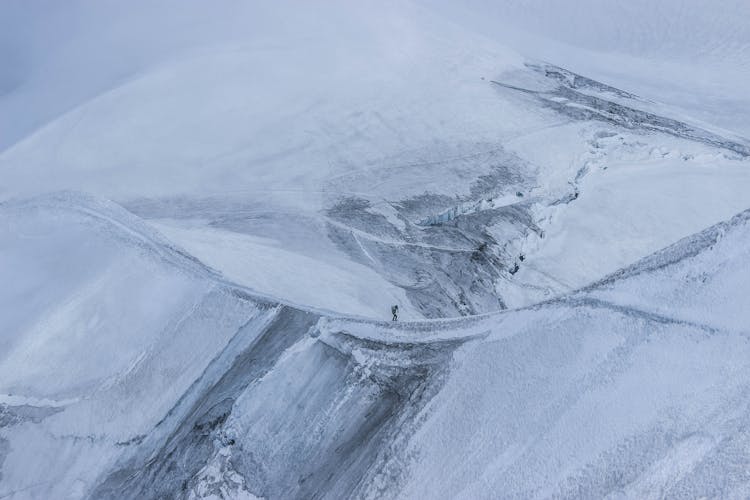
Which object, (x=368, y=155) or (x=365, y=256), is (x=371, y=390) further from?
(x=368, y=155)

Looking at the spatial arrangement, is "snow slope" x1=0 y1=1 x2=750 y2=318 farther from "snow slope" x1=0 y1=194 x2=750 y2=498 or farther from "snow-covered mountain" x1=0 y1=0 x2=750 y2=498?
"snow slope" x1=0 y1=194 x2=750 y2=498

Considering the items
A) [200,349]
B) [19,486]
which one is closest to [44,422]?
[19,486]

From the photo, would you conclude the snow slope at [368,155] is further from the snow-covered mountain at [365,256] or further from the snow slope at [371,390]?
the snow slope at [371,390]

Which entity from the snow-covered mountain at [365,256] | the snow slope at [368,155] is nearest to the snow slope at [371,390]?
the snow-covered mountain at [365,256]

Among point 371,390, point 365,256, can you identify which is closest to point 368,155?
point 365,256

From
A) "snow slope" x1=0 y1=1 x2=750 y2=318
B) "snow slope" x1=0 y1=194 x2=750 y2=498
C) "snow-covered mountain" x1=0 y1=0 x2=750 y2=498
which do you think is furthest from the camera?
"snow slope" x1=0 y1=1 x2=750 y2=318

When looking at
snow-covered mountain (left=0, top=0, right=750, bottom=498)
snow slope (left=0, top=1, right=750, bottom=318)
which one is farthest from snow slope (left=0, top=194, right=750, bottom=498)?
snow slope (left=0, top=1, right=750, bottom=318)

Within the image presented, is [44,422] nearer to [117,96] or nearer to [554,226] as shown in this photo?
[554,226]

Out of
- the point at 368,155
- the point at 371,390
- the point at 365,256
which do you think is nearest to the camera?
the point at 371,390
